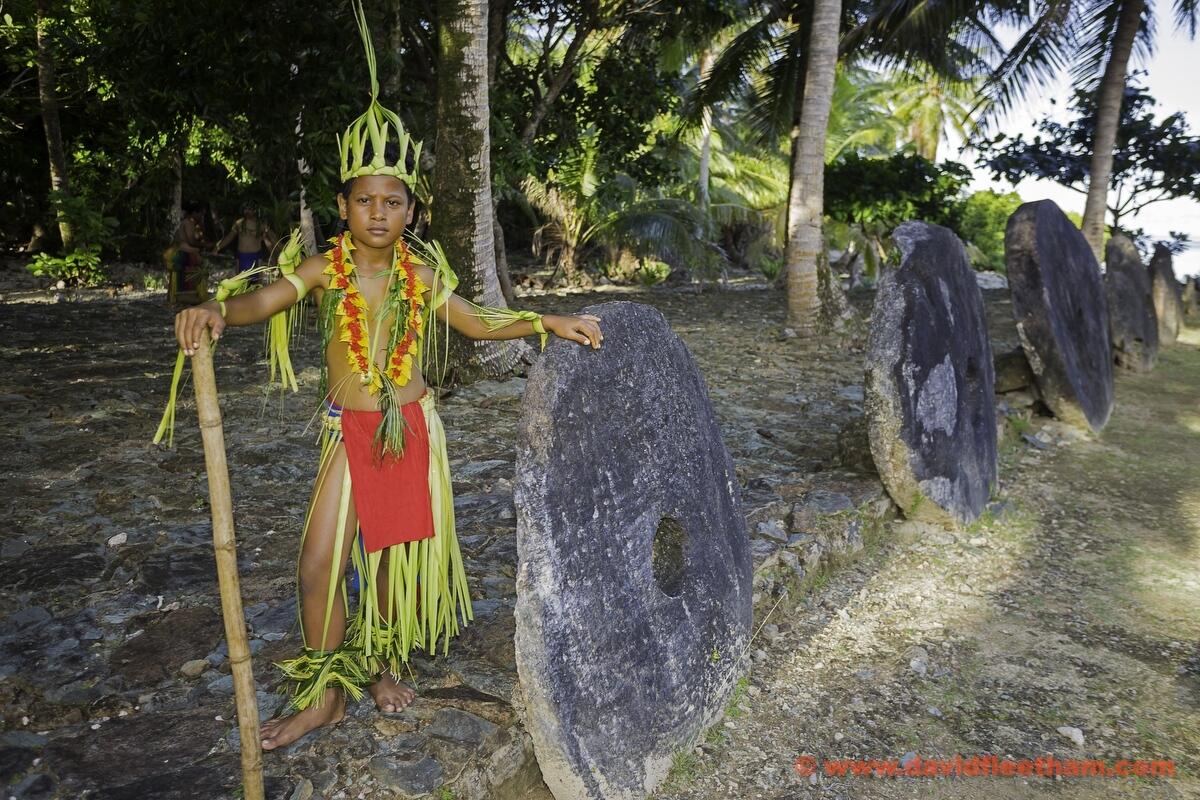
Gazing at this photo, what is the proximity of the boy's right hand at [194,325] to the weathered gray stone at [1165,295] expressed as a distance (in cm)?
1115

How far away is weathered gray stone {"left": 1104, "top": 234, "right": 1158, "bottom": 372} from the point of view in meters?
8.72

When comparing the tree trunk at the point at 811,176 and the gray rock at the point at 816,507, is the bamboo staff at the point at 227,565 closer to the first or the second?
the gray rock at the point at 816,507

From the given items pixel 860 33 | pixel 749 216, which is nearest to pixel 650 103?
pixel 860 33

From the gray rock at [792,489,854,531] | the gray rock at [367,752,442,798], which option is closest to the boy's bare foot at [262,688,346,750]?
the gray rock at [367,752,442,798]

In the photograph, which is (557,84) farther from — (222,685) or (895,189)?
(222,685)

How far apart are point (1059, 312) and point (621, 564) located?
4.76 meters

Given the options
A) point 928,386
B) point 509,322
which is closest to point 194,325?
point 509,322

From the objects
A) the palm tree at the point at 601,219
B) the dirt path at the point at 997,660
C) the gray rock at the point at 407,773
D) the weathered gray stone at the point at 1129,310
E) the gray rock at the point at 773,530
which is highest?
the palm tree at the point at 601,219

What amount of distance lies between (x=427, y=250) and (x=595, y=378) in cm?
65

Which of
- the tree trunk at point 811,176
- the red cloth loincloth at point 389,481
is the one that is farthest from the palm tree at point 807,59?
the red cloth loincloth at point 389,481

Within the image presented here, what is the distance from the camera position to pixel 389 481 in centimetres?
248

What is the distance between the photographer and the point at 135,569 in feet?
11.1

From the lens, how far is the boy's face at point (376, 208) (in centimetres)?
242

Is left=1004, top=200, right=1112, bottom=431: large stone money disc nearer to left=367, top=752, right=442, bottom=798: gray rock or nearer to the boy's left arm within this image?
the boy's left arm
